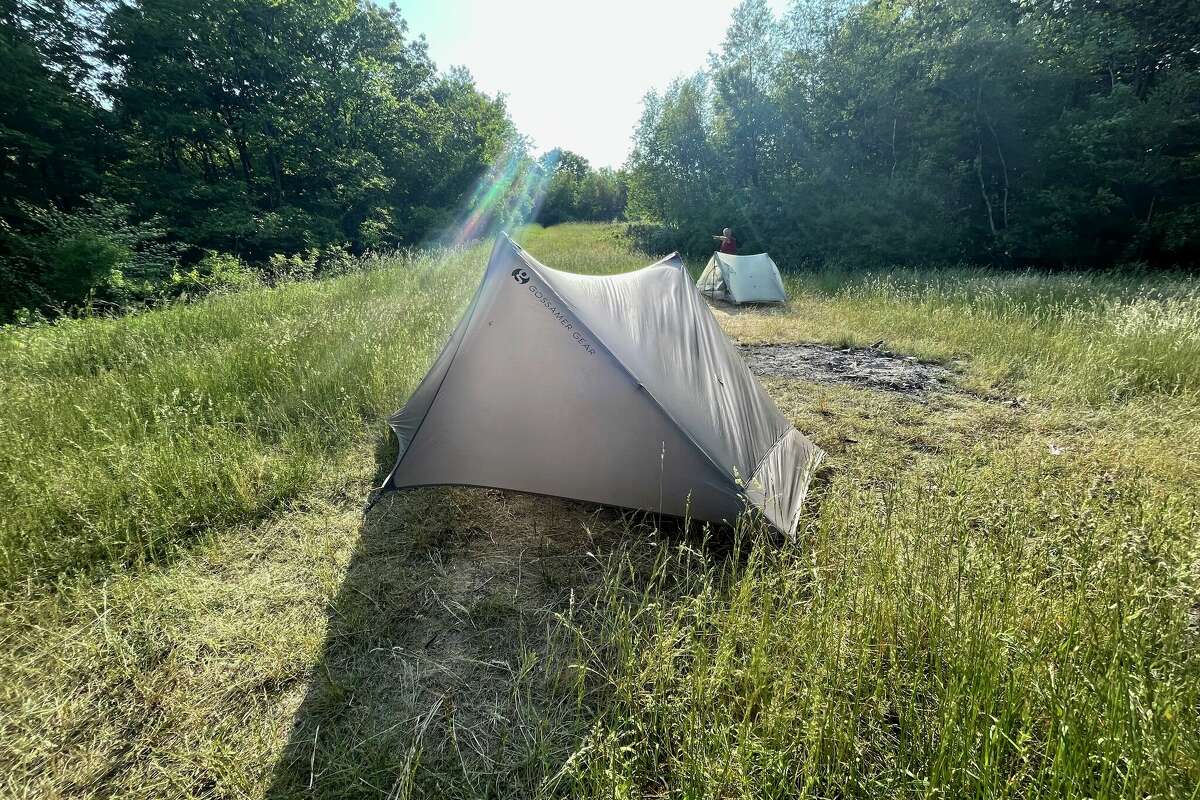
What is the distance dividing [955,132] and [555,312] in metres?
14.7

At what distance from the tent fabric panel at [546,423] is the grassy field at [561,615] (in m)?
0.28

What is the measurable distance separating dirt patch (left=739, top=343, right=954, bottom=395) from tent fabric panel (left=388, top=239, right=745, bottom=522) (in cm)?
311

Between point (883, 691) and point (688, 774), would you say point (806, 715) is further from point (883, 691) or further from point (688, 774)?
point (688, 774)

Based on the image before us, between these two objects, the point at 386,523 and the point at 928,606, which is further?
the point at 386,523

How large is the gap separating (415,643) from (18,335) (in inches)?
248

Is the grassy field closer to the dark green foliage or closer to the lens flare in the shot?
the lens flare

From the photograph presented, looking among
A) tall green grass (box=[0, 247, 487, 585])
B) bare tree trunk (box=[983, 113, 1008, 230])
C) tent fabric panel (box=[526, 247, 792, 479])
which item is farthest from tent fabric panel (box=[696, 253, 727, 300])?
bare tree trunk (box=[983, 113, 1008, 230])

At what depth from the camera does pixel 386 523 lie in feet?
8.15

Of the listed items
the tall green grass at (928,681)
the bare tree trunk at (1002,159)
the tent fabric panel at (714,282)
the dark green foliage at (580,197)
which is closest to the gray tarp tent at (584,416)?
the tall green grass at (928,681)

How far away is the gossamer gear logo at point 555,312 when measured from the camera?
214cm

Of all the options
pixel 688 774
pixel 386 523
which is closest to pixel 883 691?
pixel 688 774

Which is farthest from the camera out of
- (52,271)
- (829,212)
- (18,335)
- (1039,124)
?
(829,212)

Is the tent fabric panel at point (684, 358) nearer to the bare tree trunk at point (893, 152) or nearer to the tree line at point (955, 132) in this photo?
the tree line at point (955, 132)

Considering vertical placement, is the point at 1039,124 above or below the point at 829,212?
above
